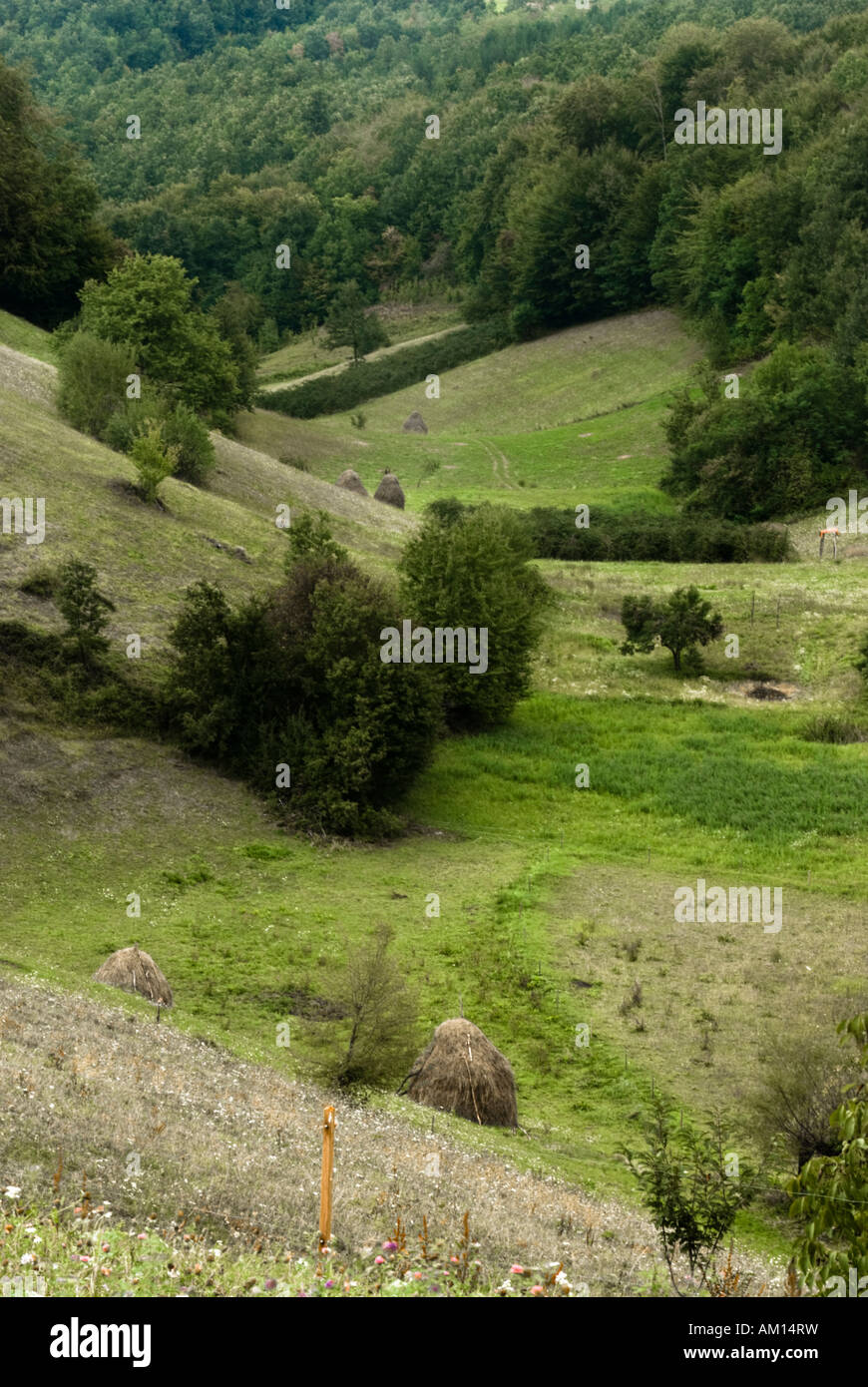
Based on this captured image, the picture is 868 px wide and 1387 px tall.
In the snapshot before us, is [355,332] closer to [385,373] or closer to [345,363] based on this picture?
[345,363]

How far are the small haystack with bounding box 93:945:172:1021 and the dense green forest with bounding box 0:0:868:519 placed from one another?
165ft

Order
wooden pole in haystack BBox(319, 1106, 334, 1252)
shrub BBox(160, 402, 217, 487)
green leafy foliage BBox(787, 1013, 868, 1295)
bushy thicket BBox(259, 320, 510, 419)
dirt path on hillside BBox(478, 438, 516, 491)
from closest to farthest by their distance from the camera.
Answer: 1. green leafy foliage BBox(787, 1013, 868, 1295)
2. wooden pole in haystack BBox(319, 1106, 334, 1252)
3. shrub BBox(160, 402, 217, 487)
4. dirt path on hillside BBox(478, 438, 516, 491)
5. bushy thicket BBox(259, 320, 510, 419)

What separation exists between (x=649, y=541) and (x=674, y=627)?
51.3 ft

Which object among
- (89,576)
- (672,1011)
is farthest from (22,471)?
(672,1011)

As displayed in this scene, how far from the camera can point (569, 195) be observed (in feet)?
340

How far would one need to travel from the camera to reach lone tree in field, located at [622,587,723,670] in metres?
45.0

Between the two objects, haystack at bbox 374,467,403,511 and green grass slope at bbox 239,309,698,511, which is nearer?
haystack at bbox 374,467,403,511

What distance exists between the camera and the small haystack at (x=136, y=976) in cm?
2097

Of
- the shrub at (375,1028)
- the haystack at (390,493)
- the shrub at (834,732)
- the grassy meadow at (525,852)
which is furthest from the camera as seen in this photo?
the haystack at (390,493)

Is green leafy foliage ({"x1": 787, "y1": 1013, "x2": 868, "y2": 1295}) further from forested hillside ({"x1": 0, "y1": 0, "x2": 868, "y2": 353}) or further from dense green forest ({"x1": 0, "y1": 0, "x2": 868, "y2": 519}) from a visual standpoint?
forested hillside ({"x1": 0, "y1": 0, "x2": 868, "y2": 353})

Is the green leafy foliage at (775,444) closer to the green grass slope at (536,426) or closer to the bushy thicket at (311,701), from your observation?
the green grass slope at (536,426)

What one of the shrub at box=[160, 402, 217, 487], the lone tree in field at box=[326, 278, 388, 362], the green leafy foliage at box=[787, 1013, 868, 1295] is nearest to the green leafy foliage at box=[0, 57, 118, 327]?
the shrub at box=[160, 402, 217, 487]

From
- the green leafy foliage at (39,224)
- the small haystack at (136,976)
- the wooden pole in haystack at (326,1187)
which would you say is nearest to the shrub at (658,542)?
the green leafy foliage at (39,224)

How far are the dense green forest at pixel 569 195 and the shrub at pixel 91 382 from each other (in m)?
15.4
